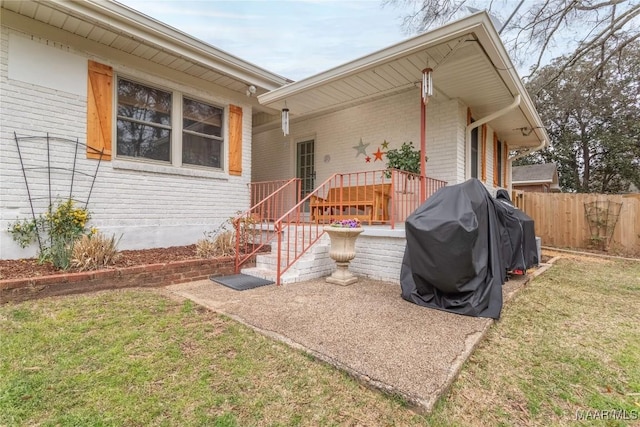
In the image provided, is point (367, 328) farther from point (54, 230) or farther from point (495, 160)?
point (495, 160)

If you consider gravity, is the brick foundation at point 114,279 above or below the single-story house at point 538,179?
below

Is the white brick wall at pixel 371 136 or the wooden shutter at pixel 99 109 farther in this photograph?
the white brick wall at pixel 371 136

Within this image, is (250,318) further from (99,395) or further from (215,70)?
(215,70)

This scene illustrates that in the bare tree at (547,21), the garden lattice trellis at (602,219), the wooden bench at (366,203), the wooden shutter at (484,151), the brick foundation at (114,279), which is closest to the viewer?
the brick foundation at (114,279)

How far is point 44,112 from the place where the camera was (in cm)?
414

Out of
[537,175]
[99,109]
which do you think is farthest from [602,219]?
[537,175]

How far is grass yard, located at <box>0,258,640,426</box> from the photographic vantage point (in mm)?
1656

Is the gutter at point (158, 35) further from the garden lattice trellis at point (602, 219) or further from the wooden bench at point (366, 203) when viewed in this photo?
the garden lattice trellis at point (602, 219)

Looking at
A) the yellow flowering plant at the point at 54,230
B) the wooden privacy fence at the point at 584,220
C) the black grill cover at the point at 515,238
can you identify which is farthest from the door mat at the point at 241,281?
the wooden privacy fence at the point at 584,220

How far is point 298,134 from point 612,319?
6756mm

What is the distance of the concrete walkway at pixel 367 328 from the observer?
6.36ft

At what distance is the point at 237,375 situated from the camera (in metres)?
1.99

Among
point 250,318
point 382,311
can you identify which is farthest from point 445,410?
point 250,318

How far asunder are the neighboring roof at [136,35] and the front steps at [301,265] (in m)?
3.12
